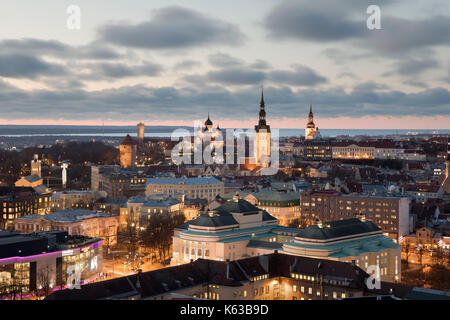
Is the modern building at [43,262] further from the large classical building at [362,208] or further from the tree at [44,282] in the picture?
the large classical building at [362,208]

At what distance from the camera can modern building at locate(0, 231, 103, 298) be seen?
35.6 metres

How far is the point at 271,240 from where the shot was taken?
50094 millimetres

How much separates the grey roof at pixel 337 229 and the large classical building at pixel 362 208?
9.74 meters

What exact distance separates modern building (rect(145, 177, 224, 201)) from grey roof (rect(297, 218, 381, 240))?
1651 inches

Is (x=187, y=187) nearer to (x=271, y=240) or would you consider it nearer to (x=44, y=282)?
(x=271, y=240)

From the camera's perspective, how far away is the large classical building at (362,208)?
60.1 m

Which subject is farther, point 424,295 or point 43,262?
point 43,262

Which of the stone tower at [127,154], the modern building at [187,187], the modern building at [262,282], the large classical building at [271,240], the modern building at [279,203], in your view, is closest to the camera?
the modern building at [262,282]

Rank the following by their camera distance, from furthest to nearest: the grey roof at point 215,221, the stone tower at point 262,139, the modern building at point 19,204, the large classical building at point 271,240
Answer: the stone tower at point 262,139 < the modern building at point 19,204 < the grey roof at point 215,221 < the large classical building at point 271,240

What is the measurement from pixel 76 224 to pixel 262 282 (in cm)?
2697

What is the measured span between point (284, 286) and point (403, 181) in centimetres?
6944

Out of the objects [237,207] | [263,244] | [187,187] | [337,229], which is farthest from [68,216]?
[187,187]

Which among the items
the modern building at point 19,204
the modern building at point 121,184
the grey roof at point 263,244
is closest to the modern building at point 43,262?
the grey roof at point 263,244
